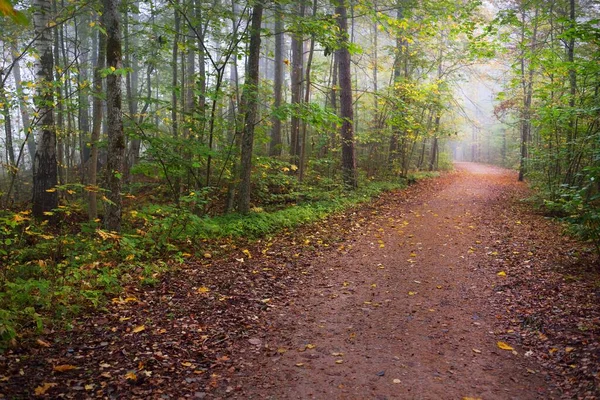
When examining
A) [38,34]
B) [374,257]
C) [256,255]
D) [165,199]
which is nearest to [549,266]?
[374,257]

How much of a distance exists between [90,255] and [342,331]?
4.31 metres

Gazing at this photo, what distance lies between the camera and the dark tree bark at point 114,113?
6621mm

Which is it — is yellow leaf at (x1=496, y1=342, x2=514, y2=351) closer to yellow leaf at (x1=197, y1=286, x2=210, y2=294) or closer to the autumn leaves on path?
the autumn leaves on path

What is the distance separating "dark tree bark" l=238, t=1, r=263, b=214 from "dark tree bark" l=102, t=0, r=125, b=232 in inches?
99.7

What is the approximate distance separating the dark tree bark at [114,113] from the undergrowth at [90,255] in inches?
14.9

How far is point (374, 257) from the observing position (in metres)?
7.63

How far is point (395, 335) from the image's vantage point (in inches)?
184

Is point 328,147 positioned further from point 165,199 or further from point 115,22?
point 115,22

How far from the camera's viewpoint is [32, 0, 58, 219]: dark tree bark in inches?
336

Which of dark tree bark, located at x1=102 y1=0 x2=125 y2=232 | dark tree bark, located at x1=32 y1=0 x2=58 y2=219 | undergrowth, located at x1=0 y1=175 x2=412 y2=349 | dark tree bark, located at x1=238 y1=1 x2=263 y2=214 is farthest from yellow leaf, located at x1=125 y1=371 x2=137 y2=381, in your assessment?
dark tree bark, located at x1=32 y1=0 x2=58 y2=219

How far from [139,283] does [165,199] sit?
281 inches

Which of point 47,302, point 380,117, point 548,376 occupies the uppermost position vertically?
point 380,117

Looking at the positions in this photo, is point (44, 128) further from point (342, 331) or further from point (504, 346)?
point (504, 346)

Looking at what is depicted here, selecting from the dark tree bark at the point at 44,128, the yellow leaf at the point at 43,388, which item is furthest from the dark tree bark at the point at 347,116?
the yellow leaf at the point at 43,388
